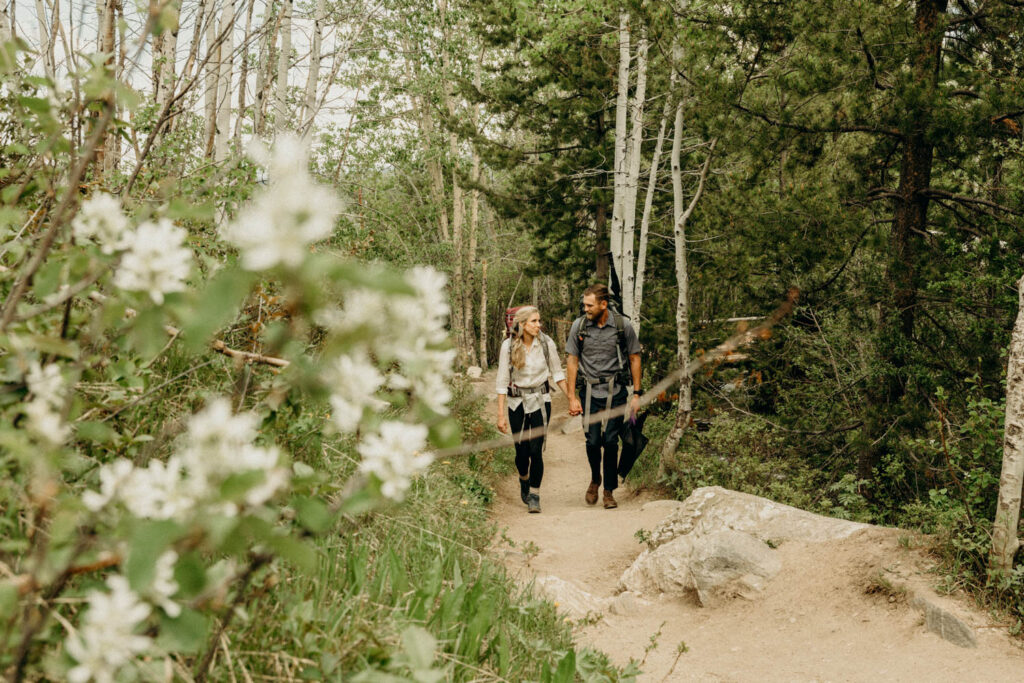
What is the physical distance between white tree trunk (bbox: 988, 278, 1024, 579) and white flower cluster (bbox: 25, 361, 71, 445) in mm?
4808

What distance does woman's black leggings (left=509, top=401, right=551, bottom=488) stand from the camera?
23.1 ft

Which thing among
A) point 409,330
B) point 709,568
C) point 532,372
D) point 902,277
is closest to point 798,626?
point 709,568

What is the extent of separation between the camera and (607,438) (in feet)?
23.6

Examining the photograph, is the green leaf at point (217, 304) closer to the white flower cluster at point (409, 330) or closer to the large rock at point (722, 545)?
the white flower cluster at point (409, 330)

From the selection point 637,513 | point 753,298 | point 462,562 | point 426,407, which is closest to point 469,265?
point 753,298

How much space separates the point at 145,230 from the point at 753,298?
29.2ft

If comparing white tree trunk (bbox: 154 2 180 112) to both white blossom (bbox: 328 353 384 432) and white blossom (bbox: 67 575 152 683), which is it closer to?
white blossom (bbox: 328 353 384 432)

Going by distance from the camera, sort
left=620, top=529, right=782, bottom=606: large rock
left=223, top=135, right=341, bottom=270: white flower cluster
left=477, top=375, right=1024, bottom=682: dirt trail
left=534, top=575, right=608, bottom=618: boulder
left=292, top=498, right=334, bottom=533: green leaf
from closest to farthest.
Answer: left=223, top=135, right=341, bottom=270: white flower cluster
left=292, top=498, right=334, bottom=533: green leaf
left=477, top=375, right=1024, bottom=682: dirt trail
left=534, top=575, right=608, bottom=618: boulder
left=620, top=529, right=782, bottom=606: large rock

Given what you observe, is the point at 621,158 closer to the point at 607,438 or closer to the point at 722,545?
the point at 607,438

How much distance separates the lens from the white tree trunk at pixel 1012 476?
4.26 m

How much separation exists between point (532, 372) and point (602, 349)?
72 centimetres

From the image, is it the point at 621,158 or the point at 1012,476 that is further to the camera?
the point at 621,158

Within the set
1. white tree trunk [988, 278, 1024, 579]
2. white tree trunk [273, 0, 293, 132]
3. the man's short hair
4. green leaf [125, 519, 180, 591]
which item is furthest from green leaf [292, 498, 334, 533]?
white tree trunk [273, 0, 293, 132]

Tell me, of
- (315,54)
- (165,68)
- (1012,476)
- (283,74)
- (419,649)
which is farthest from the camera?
(315,54)
